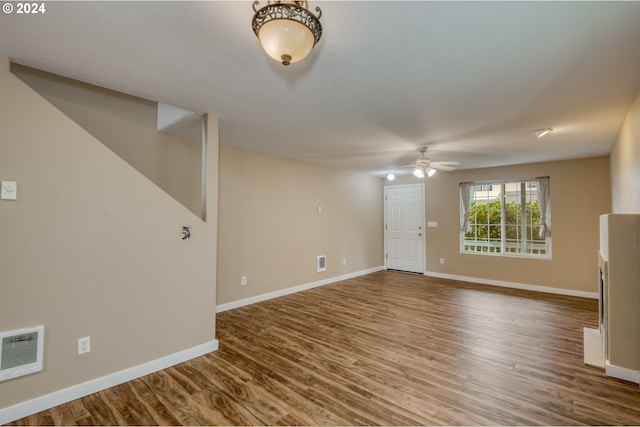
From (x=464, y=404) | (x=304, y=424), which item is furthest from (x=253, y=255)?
(x=464, y=404)

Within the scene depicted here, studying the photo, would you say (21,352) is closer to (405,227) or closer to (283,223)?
(283,223)

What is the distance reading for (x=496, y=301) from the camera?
477cm

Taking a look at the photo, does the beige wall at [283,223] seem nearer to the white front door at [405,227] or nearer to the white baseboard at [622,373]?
the white front door at [405,227]

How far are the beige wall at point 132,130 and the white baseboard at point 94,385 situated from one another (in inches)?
70.7

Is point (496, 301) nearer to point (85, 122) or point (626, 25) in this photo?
point (626, 25)

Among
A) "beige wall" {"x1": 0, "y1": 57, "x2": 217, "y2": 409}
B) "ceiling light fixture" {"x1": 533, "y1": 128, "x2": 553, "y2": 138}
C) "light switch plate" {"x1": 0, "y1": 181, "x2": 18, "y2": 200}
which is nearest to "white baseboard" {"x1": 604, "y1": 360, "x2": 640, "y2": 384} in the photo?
"ceiling light fixture" {"x1": 533, "y1": 128, "x2": 553, "y2": 138}

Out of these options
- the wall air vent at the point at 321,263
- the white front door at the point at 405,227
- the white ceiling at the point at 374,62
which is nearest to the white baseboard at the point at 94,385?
the white ceiling at the point at 374,62

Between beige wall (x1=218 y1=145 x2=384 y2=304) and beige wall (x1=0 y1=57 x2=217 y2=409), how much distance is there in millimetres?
1485

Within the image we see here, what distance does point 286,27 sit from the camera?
1.35 meters

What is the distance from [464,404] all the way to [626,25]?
2.60m

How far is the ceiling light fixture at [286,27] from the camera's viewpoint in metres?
1.33

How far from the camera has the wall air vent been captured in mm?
5867

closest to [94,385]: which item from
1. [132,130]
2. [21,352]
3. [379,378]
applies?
[21,352]

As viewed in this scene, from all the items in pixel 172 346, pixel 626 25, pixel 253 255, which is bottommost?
pixel 172 346
